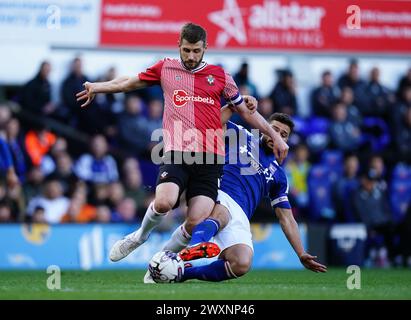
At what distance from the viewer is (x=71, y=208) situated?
15.2 m

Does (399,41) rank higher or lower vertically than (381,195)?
higher

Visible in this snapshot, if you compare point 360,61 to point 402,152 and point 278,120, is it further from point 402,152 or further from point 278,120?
point 278,120

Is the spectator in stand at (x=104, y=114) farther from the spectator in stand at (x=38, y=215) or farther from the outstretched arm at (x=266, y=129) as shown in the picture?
the outstretched arm at (x=266, y=129)

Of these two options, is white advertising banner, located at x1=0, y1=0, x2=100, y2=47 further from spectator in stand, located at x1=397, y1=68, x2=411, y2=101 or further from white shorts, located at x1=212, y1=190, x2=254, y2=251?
white shorts, located at x1=212, y1=190, x2=254, y2=251

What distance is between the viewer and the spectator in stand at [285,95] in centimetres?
1777

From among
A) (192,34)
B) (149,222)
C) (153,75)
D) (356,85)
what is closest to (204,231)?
(149,222)

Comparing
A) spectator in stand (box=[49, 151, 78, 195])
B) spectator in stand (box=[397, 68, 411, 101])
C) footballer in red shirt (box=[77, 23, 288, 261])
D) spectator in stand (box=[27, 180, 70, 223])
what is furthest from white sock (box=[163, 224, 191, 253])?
spectator in stand (box=[397, 68, 411, 101])

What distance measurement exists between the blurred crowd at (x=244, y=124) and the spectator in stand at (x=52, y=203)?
0.05 feet

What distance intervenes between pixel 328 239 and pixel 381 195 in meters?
1.52

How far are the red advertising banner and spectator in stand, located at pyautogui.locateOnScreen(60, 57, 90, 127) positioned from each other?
725 mm

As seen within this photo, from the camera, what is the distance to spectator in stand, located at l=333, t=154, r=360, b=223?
55.0 ft

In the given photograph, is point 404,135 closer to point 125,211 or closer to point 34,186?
point 125,211

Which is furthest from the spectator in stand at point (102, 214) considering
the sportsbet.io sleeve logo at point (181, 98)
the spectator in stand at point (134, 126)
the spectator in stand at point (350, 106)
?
the sportsbet.io sleeve logo at point (181, 98)
